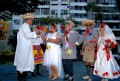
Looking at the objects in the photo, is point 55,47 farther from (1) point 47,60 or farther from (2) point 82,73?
(2) point 82,73

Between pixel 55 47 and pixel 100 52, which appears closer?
pixel 100 52

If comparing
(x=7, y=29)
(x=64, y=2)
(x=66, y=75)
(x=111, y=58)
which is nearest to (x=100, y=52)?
(x=111, y=58)

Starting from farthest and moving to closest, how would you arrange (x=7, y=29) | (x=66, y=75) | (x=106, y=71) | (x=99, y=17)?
(x=99, y=17)
(x=7, y=29)
(x=66, y=75)
(x=106, y=71)

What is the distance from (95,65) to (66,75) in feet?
3.44

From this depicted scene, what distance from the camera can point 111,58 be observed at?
955cm

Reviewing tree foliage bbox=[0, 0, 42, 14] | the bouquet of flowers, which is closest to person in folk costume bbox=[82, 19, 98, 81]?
the bouquet of flowers

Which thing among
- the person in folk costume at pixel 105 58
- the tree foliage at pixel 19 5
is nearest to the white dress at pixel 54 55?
the person in folk costume at pixel 105 58

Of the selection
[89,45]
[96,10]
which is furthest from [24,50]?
[96,10]

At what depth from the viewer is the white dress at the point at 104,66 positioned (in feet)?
30.7

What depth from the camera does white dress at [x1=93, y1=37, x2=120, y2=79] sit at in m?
9.36

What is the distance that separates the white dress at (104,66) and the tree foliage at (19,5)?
539 inches

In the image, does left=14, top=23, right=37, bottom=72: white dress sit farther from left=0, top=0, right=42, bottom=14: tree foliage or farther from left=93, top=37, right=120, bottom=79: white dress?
left=0, top=0, right=42, bottom=14: tree foliage

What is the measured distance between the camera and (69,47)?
10.1 metres

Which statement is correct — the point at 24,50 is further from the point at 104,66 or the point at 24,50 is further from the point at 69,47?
the point at 104,66
